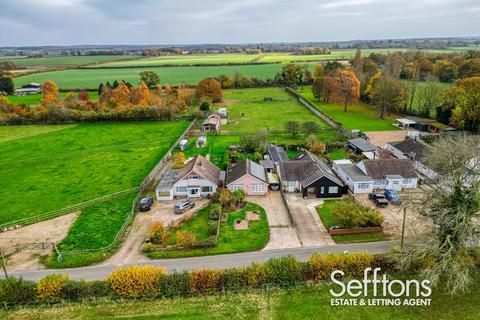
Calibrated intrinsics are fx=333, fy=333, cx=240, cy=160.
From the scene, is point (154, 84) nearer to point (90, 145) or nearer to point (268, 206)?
point (90, 145)

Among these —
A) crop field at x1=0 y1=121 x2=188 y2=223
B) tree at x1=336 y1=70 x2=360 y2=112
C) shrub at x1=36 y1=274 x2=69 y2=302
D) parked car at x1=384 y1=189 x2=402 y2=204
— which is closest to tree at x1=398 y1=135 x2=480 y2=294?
parked car at x1=384 y1=189 x2=402 y2=204

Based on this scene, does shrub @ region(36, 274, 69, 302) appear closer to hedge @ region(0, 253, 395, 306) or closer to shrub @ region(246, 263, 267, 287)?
hedge @ region(0, 253, 395, 306)

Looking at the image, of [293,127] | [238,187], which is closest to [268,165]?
[238,187]

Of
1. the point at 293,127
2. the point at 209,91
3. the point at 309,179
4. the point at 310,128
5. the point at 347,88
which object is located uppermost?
the point at 209,91

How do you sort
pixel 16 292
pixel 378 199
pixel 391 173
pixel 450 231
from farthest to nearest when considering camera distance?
pixel 391 173 → pixel 378 199 → pixel 450 231 → pixel 16 292

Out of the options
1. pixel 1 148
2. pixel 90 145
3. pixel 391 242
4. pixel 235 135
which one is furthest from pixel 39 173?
pixel 391 242

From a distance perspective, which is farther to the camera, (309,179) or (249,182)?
(249,182)

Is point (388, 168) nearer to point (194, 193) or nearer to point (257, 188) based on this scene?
point (257, 188)
